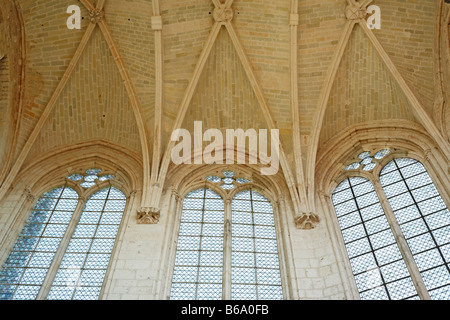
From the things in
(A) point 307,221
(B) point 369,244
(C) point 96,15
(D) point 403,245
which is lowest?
(D) point 403,245

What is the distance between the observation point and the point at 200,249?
12.3 meters

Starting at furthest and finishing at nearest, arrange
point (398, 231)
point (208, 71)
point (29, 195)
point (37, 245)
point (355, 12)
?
point (208, 71) < point (355, 12) < point (29, 195) < point (37, 245) < point (398, 231)

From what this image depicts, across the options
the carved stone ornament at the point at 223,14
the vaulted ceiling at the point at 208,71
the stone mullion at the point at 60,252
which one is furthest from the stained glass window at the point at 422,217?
the stone mullion at the point at 60,252

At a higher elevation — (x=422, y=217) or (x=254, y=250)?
(x=422, y=217)

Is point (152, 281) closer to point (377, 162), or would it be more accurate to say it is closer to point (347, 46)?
point (377, 162)

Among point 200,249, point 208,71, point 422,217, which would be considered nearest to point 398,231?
point 422,217

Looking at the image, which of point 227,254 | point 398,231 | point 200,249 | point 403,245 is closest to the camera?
point 403,245

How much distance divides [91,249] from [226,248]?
2970mm

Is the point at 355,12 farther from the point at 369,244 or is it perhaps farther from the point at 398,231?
the point at 369,244

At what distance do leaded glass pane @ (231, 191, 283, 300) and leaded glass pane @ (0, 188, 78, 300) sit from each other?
156 inches

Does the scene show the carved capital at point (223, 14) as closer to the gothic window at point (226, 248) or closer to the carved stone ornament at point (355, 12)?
the carved stone ornament at point (355, 12)

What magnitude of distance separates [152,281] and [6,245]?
3609 mm

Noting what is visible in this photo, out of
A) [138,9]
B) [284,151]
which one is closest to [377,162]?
[284,151]

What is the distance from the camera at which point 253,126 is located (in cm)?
1544
